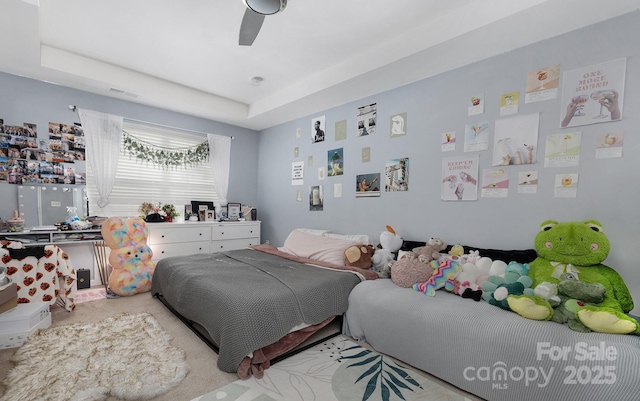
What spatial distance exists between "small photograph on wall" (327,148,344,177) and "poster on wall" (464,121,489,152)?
59.5 inches

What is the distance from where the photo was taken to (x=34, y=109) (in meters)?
3.19

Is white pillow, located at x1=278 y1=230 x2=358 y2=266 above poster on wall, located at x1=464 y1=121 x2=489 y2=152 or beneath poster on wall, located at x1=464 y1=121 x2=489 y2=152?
beneath

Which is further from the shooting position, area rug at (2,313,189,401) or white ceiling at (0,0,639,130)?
white ceiling at (0,0,639,130)

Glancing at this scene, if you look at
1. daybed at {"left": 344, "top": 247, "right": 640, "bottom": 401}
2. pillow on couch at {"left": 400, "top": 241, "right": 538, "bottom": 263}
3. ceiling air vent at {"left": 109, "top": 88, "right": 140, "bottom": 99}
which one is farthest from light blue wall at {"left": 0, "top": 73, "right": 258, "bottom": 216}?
pillow on couch at {"left": 400, "top": 241, "right": 538, "bottom": 263}

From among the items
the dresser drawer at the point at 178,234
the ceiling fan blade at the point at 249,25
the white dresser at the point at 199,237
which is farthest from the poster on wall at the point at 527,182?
the dresser drawer at the point at 178,234

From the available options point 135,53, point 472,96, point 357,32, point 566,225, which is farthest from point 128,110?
point 566,225

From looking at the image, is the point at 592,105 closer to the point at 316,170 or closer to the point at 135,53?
A: the point at 316,170

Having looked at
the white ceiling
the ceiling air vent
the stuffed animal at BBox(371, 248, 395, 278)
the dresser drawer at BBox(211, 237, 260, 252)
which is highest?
the white ceiling

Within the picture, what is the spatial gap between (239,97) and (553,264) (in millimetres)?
3996

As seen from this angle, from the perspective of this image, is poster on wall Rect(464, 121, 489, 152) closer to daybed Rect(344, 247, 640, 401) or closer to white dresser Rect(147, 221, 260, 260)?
daybed Rect(344, 247, 640, 401)

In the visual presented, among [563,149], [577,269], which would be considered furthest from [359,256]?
[563,149]

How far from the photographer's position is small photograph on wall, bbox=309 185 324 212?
3.94m

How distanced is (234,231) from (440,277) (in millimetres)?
3202

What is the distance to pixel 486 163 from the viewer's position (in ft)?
8.09
